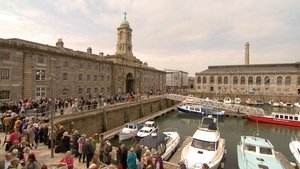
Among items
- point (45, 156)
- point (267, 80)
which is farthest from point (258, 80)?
point (45, 156)

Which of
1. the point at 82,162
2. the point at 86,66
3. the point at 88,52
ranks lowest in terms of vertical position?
the point at 82,162

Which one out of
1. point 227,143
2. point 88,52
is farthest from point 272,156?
point 88,52

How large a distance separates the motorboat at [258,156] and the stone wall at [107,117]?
15631 millimetres

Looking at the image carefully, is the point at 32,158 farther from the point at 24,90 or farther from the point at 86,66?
the point at 86,66

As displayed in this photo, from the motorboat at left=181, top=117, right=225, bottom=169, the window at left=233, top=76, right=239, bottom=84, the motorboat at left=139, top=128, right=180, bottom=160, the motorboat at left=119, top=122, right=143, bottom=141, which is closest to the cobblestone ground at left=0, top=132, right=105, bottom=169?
the motorboat at left=139, top=128, right=180, bottom=160

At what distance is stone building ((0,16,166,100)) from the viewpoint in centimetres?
2634

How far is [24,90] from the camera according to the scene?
28.0 m

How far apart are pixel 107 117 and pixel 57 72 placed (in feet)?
35.8

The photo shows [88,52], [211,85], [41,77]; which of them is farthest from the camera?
[211,85]

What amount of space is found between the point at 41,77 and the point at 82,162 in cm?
2264

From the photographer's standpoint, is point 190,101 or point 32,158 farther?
point 190,101

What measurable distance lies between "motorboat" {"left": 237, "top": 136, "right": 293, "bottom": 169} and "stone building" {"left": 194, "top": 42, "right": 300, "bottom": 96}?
236 feet

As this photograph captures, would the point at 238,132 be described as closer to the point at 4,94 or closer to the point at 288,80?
the point at 4,94

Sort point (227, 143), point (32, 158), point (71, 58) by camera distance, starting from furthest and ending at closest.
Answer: point (71, 58), point (227, 143), point (32, 158)
